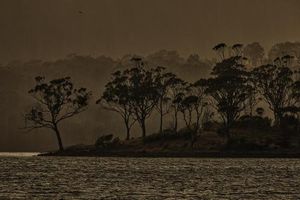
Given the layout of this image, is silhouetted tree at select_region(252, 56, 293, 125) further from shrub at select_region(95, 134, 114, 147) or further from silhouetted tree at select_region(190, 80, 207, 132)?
shrub at select_region(95, 134, 114, 147)

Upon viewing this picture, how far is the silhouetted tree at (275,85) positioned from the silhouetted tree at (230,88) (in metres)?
3.62

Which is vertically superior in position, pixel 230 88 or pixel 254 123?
pixel 230 88

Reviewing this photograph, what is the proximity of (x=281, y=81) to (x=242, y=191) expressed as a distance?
107189 millimetres

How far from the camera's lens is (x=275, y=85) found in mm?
173125

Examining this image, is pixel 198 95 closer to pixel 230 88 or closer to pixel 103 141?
pixel 230 88

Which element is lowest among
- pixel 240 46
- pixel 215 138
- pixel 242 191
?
pixel 242 191

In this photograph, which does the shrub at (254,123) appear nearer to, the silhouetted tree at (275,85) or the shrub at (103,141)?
the silhouetted tree at (275,85)

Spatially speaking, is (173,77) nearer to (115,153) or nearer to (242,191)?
(115,153)

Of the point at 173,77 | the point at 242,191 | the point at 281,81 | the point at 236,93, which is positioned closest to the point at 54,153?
the point at 173,77

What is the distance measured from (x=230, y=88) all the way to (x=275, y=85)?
443 inches

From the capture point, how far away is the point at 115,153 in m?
167

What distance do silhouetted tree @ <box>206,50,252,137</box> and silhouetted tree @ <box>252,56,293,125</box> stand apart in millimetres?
3618

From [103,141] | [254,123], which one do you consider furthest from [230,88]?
[103,141]

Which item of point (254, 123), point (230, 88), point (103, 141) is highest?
point (230, 88)
